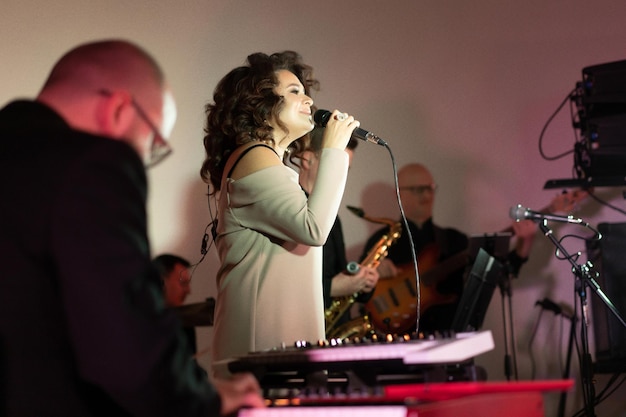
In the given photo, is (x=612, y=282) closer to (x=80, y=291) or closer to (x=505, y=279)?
(x=505, y=279)

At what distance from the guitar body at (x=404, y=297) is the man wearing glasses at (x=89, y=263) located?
11.5 ft

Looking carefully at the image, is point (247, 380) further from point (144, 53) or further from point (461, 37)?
point (461, 37)

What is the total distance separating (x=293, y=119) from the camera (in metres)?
2.87

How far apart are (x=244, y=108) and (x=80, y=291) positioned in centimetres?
163

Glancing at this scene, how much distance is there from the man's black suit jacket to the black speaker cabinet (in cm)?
338

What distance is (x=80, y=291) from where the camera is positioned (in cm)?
130

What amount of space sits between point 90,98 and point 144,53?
14 cm

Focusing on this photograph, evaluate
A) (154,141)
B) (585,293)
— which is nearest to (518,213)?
(585,293)

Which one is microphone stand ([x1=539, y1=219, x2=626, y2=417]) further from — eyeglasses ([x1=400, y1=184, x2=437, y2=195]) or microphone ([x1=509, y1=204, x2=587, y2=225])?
eyeglasses ([x1=400, y1=184, x2=437, y2=195])

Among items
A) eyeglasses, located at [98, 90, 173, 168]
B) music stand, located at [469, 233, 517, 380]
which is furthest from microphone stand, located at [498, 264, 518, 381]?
eyeglasses, located at [98, 90, 173, 168]

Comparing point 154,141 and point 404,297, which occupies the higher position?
point 154,141

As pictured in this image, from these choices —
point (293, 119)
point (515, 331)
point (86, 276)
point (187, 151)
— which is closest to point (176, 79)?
point (187, 151)

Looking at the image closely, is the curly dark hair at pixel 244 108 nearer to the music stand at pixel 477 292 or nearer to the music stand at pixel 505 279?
the music stand at pixel 477 292

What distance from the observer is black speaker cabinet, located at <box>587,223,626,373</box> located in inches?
172
